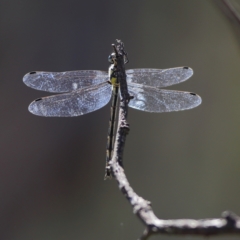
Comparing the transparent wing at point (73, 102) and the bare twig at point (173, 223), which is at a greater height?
the transparent wing at point (73, 102)

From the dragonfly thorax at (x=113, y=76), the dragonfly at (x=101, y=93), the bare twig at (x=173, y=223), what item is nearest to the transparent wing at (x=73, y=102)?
the dragonfly at (x=101, y=93)

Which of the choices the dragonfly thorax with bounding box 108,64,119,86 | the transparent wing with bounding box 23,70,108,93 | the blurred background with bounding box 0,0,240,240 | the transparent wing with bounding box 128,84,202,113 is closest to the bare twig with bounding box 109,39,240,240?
the dragonfly thorax with bounding box 108,64,119,86

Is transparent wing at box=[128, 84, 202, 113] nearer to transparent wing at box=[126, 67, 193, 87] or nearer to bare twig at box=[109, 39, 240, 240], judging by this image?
transparent wing at box=[126, 67, 193, 87]

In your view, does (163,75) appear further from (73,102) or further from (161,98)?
(73,102)

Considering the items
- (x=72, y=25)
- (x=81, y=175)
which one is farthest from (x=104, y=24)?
(x=81, y=175)

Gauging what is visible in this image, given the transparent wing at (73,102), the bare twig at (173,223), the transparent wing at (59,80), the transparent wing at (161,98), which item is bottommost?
the bare twig at (173,223)

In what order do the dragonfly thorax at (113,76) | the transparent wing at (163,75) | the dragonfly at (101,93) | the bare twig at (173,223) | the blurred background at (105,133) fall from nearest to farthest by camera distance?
1. the bare twig at (173,223)
2. the dragonfly thorax at (113,76)
3. the dragonfly at (101,93)
4. the transparent wing at (163,75)
5. the blurred background at (105,133)

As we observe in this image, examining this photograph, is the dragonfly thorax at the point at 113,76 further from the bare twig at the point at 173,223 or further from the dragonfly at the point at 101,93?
the bare twig at the point at 173,223

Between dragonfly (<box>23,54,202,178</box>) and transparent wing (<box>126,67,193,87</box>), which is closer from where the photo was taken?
dragonfly (<box>23,54,202,178</box>)
